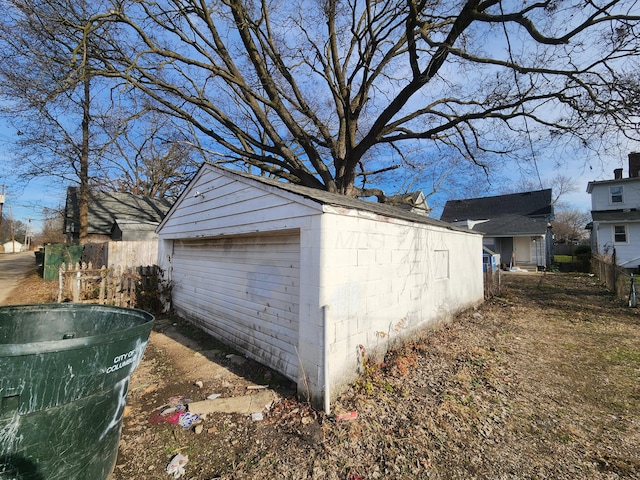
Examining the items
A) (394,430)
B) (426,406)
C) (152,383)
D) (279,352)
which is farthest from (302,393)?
(152,383)

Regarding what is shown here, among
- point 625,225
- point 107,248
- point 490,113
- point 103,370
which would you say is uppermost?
point 490,113

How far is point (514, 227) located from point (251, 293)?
75.6ft

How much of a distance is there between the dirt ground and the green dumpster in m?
0.93

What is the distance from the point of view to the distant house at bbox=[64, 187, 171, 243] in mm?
15875

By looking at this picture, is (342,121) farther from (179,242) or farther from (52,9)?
(52,9)

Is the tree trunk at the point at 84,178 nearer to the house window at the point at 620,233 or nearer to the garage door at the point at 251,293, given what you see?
the garage door at the point at 251,293

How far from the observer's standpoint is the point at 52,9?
816 centimetres

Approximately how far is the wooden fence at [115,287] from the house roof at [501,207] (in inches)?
1177

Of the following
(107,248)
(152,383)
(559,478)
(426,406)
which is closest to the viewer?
(559,478)

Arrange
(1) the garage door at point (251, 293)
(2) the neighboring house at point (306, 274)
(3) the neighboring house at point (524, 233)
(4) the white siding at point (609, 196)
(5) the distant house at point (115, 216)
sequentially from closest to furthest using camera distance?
(2) the neighboring house at point (306, 274) → (1) the garage door at point (251, 293) → (5) the distant house at point (115, 216) → (4) the white siding at point (609, 196) → (3) the neighboring house at point (524, 233)

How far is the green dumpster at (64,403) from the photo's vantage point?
5.26 feet

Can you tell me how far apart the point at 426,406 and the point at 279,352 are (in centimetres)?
218

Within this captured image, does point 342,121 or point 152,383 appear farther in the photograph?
point 342,121

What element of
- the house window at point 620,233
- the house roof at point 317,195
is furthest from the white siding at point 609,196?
the house roof at point 317,195
